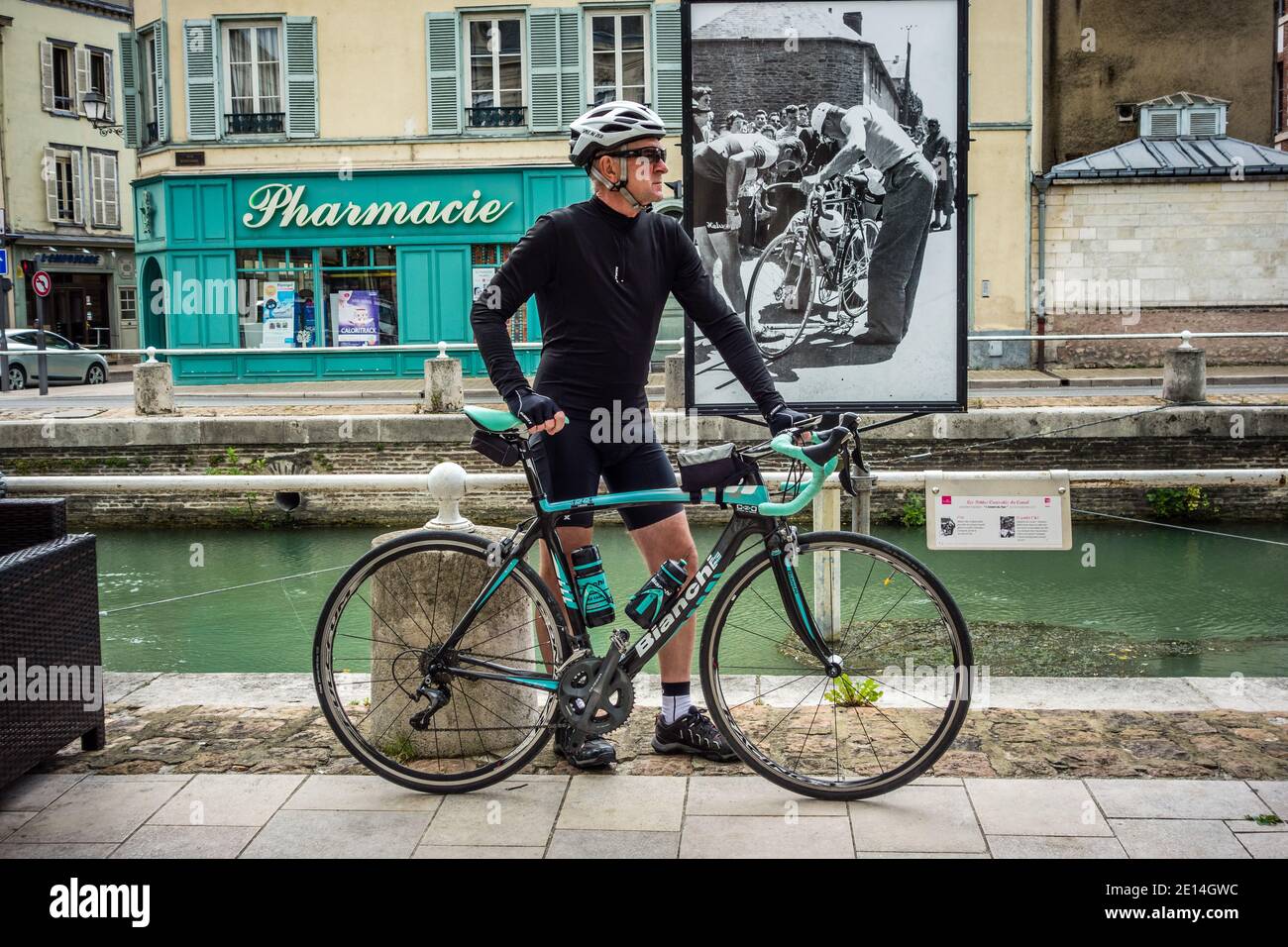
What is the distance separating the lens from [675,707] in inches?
165

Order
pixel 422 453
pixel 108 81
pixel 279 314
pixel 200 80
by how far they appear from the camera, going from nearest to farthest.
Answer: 1. pixel 422 453
2. pixel 279 314
3. pixel 200 80
4. pixel 108 81

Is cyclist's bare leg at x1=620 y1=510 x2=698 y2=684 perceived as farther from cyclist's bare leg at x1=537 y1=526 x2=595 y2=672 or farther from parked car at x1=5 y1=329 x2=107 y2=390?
parked car at x1=5 y1=329 x2=107 y2=390

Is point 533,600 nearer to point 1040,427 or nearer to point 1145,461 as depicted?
point 1040,427

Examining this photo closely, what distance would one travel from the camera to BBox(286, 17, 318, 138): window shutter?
2342cm

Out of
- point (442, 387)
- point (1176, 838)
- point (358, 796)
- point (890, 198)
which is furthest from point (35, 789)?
point (442, 387)

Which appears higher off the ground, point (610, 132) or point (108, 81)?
point (108, 81)

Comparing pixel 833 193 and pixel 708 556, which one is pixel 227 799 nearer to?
pixel 708 556

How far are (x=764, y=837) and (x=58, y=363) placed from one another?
2679cm

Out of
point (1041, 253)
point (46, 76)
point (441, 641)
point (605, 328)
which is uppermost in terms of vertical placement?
point (46, 76)

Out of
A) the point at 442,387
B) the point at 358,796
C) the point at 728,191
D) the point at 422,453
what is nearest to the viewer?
the point at 358,796

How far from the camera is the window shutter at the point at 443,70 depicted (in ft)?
76.0

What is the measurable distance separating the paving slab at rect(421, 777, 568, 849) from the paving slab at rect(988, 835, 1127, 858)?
3.86ft
